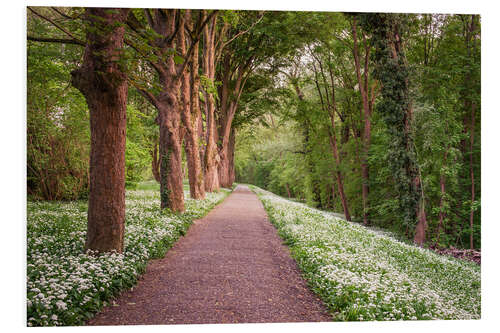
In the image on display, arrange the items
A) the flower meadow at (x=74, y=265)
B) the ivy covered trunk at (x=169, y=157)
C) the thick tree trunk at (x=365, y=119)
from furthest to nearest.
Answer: the thick tree trunk at (x=365, y=119), the ivy covered trunk at (x=169, y=157), the flower meadow at (x=74, y=265)

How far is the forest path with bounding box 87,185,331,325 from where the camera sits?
3840 millimetres

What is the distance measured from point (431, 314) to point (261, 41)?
62.4ft

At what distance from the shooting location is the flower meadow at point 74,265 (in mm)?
3188

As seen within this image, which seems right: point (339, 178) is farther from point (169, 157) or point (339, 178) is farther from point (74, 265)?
point (74, 265)

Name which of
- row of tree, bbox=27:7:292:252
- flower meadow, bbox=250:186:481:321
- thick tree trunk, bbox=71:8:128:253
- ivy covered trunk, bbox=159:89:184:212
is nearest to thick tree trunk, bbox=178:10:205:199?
row of tree, bbox=27:7:292:252

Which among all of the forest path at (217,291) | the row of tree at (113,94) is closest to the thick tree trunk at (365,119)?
the row of tree at (113,94)

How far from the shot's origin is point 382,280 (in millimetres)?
4566

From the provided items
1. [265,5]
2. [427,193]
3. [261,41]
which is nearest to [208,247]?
[265,5]

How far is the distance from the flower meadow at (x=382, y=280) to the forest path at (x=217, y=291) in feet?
0.97

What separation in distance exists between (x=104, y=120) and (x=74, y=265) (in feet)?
7.42

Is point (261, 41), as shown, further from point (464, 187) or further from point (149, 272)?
point (149, 272)

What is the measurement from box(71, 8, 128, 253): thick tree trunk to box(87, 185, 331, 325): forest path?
42.5 inches

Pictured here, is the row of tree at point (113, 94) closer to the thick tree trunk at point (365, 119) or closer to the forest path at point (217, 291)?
the forest path at point (217, 291)

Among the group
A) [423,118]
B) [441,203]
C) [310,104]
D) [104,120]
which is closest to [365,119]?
[310,104]
